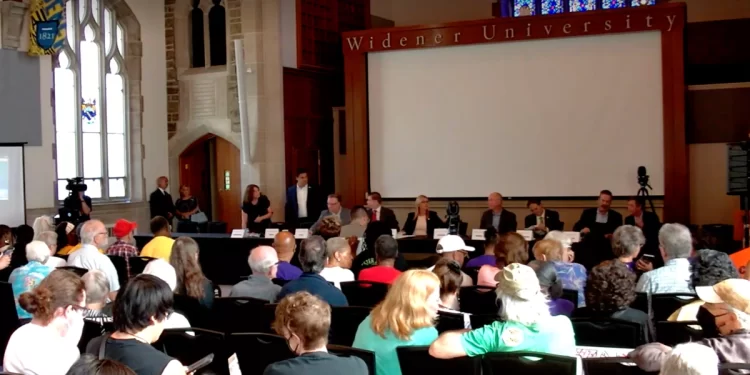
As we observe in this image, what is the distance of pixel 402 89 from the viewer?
13.8 metres

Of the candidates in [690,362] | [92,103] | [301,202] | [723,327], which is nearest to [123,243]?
[723,327]

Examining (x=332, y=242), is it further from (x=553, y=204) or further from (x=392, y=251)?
(x=553, y=204)

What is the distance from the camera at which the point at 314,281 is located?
500cm

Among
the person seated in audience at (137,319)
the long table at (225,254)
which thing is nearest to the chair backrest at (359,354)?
the person seated in audience at (137,319)

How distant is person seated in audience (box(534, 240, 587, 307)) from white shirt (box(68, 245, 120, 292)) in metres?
2.95

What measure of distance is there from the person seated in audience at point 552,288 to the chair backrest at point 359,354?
165 centimetres

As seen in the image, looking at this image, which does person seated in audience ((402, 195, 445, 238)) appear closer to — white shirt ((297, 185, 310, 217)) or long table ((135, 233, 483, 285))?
long table ((135, 233, 483, 285))

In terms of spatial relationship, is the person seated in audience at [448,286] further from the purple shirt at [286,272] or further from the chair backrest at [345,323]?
the purple shirt at [286,272]

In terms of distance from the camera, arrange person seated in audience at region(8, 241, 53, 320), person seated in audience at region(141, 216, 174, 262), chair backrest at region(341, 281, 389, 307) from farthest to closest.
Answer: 1. person seated in audience at region(141, 216, 174, 262)
2. person seated in audience at region(8, 241, 53, 320)
3. chair backrest at region(341, 281, 389, 307)

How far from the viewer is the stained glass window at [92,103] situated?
13.2 metres

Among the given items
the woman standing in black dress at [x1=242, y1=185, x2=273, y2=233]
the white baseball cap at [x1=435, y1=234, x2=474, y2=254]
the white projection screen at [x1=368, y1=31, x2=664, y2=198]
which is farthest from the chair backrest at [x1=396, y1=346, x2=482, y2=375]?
the white projection screen at [x1=368, y1=31, x2=664, y2=198]

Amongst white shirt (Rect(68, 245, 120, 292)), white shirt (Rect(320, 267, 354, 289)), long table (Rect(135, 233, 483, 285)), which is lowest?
long table (Rect(135, 233, 483, 285))

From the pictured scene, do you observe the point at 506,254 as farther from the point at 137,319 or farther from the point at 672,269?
the point at 137,319

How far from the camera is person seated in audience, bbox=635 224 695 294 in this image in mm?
5133
